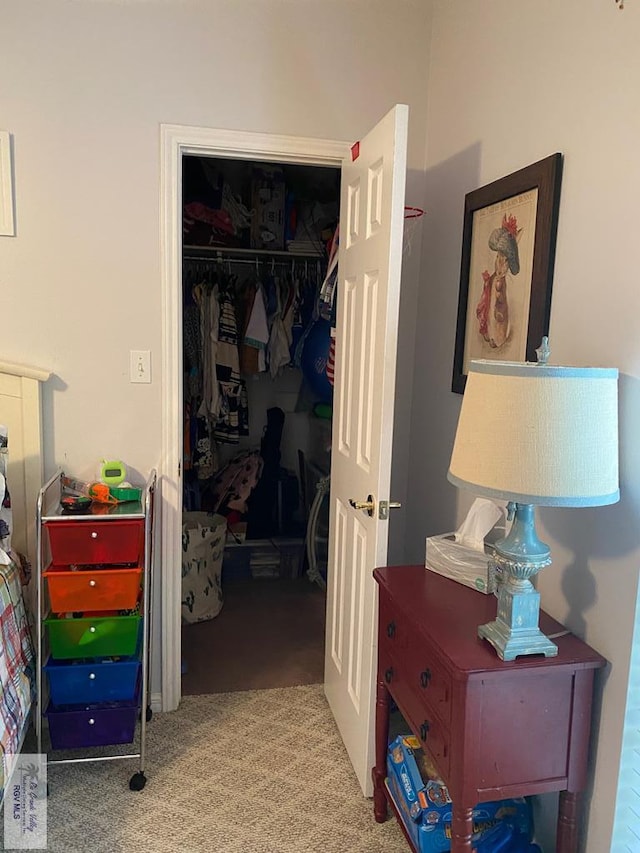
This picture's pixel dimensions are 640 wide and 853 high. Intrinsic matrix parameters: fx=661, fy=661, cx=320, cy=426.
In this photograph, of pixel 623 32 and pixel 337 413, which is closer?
pixel 623 32

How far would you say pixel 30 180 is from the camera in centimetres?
215

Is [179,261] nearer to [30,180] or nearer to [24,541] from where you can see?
[30,180]

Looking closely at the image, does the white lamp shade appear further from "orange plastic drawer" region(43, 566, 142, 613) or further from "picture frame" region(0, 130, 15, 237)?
"picture frame" region(0, 130, 15, 237)

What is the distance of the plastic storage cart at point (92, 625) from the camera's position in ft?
6.61

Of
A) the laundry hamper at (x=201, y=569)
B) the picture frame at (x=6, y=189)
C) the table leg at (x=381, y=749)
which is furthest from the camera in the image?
the laundry hamper at (x=201, y=569)

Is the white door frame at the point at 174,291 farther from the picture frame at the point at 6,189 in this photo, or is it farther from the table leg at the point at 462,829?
the table leg at the point at 462,829

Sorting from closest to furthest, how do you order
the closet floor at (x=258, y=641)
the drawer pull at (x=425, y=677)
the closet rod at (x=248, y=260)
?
1. the drawer pull at (x=425, y=677)
2. the closet floor at (x=258, y=641)
3. the closet rod at (x=248, y=260)

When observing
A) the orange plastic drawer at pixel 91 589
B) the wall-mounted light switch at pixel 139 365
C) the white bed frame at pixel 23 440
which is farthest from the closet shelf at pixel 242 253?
the orange plastic drawer at pixel 91 589

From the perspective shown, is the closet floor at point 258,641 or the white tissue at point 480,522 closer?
the white tissue at point 480,522

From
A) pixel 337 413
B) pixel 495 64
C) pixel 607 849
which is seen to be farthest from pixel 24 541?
pixel 495 64

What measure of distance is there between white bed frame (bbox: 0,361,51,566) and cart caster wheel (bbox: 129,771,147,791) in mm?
820

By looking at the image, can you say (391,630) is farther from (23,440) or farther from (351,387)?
(23,440)

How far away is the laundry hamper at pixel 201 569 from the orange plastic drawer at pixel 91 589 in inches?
43.8

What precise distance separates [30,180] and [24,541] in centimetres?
120
